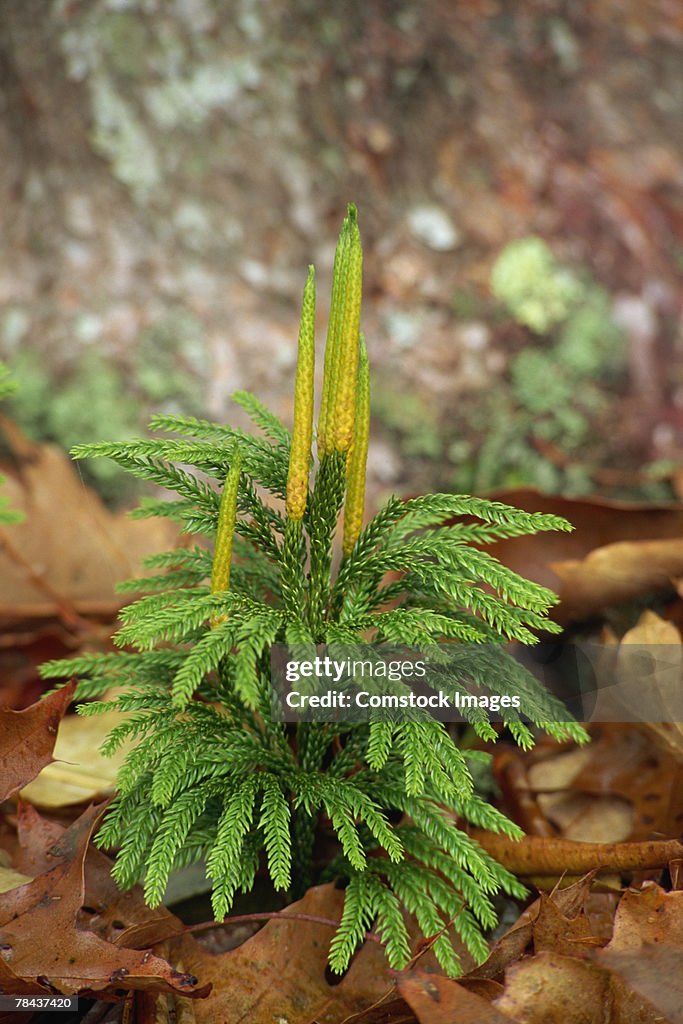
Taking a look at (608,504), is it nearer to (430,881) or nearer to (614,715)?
(614,715)

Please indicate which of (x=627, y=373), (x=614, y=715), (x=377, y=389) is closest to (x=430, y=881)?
(x=614, y=715)

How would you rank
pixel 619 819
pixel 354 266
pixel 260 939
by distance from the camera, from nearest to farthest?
pixel 354 266, pixel 260 939, pixel 619 819

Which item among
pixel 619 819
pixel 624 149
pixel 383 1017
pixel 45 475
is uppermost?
pixel 624 149

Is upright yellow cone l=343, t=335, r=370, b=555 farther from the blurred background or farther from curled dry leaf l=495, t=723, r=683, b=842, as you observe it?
the blurred background

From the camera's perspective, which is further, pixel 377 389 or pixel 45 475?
pixel 377 389

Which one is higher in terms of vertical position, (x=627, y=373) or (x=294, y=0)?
(x=294, y=0)

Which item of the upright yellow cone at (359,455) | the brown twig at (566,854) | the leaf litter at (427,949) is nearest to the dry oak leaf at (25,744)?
the leaf litter at (427,949)
